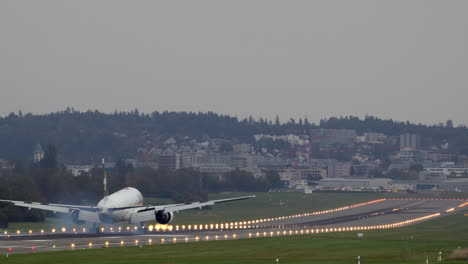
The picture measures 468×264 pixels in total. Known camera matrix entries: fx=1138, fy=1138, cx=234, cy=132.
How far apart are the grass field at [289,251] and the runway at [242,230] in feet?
16.5

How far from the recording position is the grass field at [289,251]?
77.9 metres

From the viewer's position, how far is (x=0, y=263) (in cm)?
7481

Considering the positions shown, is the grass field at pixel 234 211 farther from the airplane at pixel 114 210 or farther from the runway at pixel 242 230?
the airplane at pixel 114 210

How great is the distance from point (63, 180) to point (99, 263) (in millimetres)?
87114

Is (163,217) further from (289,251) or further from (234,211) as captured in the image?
(234,211)

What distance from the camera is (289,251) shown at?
86.0 metres

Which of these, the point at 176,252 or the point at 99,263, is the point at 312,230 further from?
the point at 99,263

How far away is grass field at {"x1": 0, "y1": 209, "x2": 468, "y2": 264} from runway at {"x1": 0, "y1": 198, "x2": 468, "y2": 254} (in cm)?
504

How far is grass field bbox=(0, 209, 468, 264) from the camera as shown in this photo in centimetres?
7794

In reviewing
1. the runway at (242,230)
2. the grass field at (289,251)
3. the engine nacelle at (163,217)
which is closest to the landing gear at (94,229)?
the runway at (242,230)

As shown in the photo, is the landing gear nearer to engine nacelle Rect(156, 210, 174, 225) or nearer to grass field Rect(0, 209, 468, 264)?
engine nacelle Rect(156, 210, 174, 225)

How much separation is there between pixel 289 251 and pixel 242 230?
3089cm

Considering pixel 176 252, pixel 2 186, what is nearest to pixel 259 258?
pixel 176 252

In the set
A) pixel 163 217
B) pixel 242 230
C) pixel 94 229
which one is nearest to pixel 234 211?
pixel 242 230
